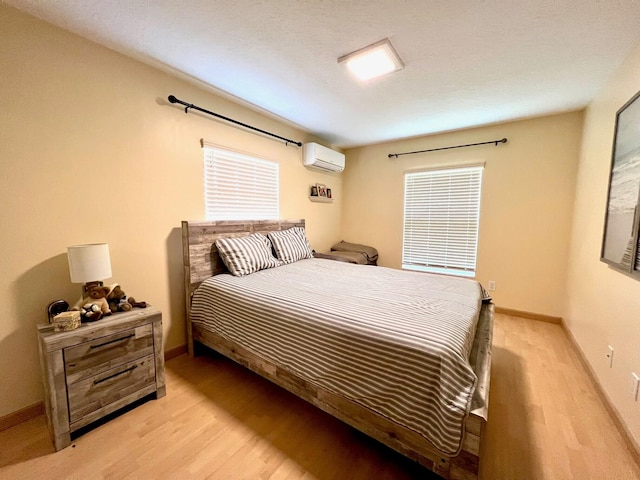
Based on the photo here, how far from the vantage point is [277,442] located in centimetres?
140

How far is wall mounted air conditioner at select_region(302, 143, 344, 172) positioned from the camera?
11.3ft

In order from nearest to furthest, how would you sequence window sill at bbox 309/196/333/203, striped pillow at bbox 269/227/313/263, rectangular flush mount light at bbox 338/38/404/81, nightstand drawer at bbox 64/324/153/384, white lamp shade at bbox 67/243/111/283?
1. nightstand drawer at bbox 64/324/153/384
2. white lamp shade at bbox 67/243/111/283
3. rectangular flush mount light at bbox 338/38/404/81
4. striped pillow at bbox 269/227/313/263
5. window sill at bbox 309/196/333/203

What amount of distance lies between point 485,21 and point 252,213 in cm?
249

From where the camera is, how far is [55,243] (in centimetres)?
Answer: 162

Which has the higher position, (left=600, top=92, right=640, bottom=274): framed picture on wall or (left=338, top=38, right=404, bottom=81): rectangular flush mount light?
(left=338, top=38, right=404, bottom=81): rectangular flush mount light

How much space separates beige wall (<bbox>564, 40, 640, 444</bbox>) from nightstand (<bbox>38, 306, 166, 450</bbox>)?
288cm

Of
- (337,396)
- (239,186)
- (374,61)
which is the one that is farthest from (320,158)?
(337,396)

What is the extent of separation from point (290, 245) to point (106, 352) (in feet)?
6.02

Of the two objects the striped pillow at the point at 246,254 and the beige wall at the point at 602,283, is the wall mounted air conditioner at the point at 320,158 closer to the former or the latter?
the striped pillow at the point at 246,254

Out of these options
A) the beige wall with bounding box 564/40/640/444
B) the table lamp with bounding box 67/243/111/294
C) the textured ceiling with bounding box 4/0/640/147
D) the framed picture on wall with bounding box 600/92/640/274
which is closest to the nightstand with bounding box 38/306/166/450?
the table lamp with bounding box 67/243/111/294

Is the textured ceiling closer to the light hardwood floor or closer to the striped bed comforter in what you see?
the striped bed comforter

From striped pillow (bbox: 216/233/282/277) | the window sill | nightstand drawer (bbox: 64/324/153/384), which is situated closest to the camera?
nightstand drawer (bbox: 64/324/153/384)

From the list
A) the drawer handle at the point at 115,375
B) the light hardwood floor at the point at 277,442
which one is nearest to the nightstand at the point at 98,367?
the drawer handle at the point at 115,375

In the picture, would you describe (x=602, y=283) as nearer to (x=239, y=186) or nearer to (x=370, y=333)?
(x=370, y=333)
